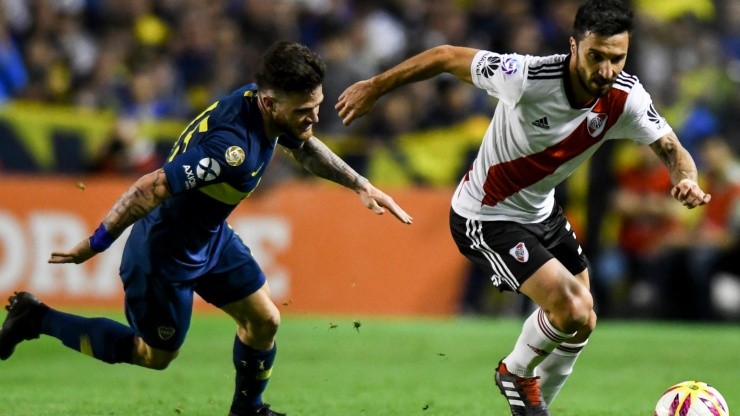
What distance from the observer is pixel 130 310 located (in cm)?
712

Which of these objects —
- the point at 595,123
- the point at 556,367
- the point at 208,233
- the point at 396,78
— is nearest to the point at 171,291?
the point at 208,233

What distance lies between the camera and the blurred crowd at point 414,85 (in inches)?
593

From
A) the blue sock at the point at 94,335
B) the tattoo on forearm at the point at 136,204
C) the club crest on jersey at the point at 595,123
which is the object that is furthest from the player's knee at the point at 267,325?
the club crest on jersey at the point at 595,123

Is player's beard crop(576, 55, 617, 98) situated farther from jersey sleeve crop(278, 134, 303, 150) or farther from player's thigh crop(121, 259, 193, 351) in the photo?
player's thigh crop(121, 259, 193, 351)

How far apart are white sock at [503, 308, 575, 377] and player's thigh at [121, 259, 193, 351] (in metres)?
1.93

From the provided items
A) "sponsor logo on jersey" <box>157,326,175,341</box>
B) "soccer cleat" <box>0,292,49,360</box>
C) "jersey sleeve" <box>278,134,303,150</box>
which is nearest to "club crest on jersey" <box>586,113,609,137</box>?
"jersey sleeve" <box>278,134,303,150</box>

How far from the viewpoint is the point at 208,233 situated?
23.1 ft

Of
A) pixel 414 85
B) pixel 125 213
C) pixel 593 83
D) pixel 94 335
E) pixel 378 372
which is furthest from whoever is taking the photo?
pixel 414 85

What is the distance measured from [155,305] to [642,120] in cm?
293

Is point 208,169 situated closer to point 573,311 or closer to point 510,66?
point 510,66

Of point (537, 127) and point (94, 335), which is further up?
point (537, 127)

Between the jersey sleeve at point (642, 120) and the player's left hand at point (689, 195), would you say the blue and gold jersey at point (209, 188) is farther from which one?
the player's left hand at point (689, 195)

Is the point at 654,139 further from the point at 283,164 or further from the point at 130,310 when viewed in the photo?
the point at 283,164

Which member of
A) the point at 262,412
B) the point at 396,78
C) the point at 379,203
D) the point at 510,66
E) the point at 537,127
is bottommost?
the point at 262,412
